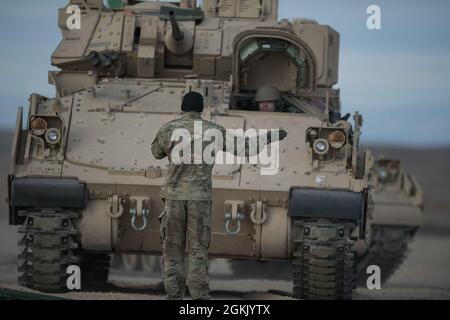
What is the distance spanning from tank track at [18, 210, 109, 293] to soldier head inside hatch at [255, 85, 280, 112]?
113 inches

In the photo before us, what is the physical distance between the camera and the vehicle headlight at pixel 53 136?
18.0 metres

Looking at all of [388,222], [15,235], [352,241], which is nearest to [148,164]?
[352,241]

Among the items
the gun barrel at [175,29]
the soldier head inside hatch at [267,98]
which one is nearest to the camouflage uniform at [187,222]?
the soldier head inside hatch at [267,98]

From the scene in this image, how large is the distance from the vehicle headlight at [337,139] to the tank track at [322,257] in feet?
2.80

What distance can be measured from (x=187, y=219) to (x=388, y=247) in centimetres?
1182

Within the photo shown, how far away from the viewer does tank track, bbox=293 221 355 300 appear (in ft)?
Answer: 58.1

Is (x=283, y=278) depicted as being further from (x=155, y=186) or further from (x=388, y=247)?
(x=155, y=186)

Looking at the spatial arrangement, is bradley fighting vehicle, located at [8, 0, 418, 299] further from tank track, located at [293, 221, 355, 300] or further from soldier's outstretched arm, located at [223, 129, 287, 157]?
soldier's outstretched arm, located at [223, 129, 287, 157]

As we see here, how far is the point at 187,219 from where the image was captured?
15148 millimetres

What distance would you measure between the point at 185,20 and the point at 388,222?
6.73 m

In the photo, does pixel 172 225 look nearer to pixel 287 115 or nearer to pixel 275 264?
pixel 287 115

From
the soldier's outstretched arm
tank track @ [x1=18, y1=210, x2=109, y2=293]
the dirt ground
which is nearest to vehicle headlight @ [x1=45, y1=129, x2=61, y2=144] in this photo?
tank track @ [x1=18, y1=210, x2=109, y2=293]

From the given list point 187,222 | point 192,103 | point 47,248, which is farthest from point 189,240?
point 47,248

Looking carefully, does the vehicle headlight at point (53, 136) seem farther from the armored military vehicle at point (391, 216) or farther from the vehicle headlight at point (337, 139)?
the armored military vehicle at point (391, 216)
